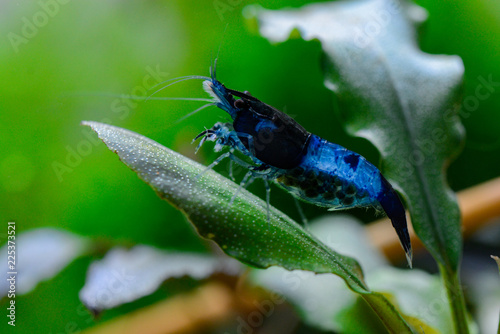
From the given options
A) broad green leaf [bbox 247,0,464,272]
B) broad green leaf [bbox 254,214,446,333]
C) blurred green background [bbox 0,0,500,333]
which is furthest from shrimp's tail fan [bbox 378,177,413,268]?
blurred green background [bbox 0,0,500,333]

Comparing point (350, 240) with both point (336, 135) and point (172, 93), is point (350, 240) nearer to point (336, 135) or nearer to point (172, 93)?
point (336, 135)

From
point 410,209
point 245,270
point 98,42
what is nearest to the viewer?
point 410,209

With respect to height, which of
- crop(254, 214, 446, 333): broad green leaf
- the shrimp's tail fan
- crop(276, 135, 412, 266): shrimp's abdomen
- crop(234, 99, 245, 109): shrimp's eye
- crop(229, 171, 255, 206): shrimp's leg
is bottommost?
Answer: crop(254, 214, 446, 333): broad green leaf

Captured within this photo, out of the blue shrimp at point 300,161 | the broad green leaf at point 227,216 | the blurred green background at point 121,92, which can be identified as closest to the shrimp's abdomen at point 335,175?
the blue shrimp at point 300,161

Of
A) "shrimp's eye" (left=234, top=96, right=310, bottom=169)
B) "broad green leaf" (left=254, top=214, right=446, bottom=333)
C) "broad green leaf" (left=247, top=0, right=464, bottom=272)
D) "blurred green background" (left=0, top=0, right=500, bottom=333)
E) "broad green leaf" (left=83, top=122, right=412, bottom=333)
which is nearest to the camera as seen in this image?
"broad green leaf" (left=83, top=122, right=412, bottom=333)

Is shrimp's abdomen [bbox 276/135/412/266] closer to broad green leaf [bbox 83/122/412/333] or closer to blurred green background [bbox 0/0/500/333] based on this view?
broad green leaf [bbox 83/122/412/333]

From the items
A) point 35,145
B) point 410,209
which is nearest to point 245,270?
point 410,209
